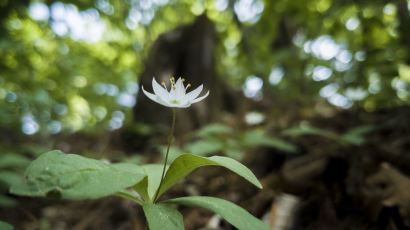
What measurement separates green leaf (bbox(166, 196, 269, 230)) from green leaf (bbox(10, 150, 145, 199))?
0.68 ft

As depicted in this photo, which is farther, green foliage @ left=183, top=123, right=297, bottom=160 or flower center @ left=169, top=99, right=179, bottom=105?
green foliage @ left=183, top=123, right=297, bottom=160

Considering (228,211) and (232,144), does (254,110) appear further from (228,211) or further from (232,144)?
(228,211)

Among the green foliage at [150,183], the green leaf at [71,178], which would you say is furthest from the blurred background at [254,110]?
the green leaf at [71,178]

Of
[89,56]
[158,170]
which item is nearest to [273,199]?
[158,170]

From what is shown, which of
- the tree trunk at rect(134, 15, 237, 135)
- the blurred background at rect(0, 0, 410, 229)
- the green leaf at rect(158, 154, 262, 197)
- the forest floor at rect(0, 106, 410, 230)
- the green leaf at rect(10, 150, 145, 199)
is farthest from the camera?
the tree trunk at rect(134, 15, 237, 135)

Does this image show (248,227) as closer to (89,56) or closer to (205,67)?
(205,67)

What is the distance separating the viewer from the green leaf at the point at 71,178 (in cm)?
93

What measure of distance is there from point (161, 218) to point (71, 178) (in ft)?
0.84

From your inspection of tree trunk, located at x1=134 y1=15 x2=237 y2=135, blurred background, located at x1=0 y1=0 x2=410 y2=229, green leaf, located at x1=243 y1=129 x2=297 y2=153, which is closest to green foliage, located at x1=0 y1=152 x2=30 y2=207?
blurred background, located at x1=0 y1=0 x2=410 y2=229

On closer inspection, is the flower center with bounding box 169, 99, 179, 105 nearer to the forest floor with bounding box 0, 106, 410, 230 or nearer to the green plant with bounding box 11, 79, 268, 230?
the green plant with bounding box 11, 79, 268, 230

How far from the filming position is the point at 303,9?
9.43ft

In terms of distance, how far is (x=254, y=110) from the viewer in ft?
16.3

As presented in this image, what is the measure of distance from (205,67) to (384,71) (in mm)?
2415

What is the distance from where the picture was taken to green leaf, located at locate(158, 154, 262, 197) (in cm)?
107
